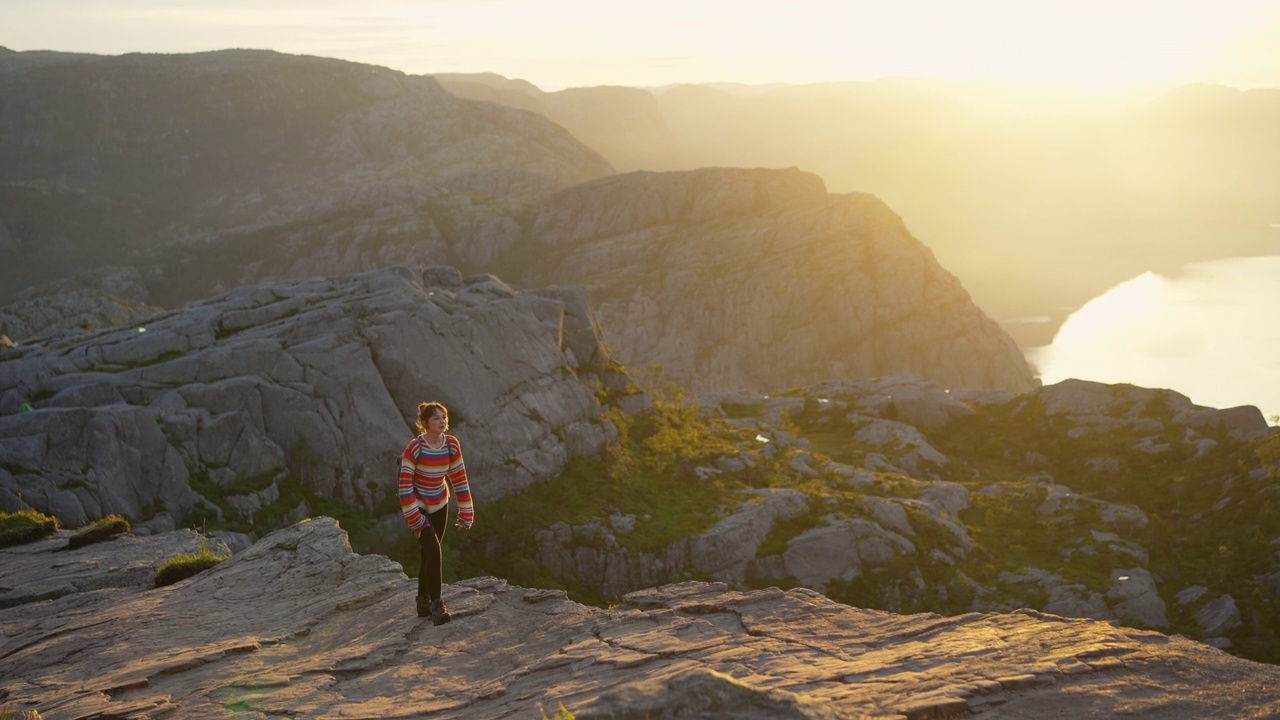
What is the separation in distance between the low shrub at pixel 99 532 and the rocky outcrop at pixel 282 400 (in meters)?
5.68

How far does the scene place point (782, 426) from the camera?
63.1 meters

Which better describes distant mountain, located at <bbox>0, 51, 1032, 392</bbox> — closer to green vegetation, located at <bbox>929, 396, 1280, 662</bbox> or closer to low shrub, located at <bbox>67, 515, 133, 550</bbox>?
green vegetation, located at <bbox>929, 396, 1280, 662</bbox>

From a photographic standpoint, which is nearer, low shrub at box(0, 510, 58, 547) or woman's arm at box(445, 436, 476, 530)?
woman's arm at box(445, 436, 476, 530)

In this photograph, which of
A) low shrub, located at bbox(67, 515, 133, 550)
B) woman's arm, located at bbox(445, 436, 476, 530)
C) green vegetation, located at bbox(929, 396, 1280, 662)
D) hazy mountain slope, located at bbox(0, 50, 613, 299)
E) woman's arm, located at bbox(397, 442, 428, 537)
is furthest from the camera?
hazy mountain slope, located at bbox(0, 50, 613, 299)

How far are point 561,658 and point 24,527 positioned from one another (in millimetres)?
20360

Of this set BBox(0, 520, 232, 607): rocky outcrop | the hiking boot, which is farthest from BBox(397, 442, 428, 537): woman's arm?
BBox(0, 520, 232, 607): rocky outcrop

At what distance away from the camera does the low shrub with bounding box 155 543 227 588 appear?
68.6 feet

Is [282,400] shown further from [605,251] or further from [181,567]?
[605,251]

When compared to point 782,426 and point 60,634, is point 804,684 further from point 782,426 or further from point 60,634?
point 782,426

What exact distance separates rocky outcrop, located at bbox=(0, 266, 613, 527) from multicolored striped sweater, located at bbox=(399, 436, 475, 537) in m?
19.9

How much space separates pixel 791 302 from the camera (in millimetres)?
127688

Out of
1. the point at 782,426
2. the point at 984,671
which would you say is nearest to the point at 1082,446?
the point at 782,426

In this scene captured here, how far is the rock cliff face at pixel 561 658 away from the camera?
1083 centimetres

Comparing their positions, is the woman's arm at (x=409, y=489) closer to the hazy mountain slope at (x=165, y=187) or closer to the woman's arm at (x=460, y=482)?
the woman's arm at (x=460, y=482)
